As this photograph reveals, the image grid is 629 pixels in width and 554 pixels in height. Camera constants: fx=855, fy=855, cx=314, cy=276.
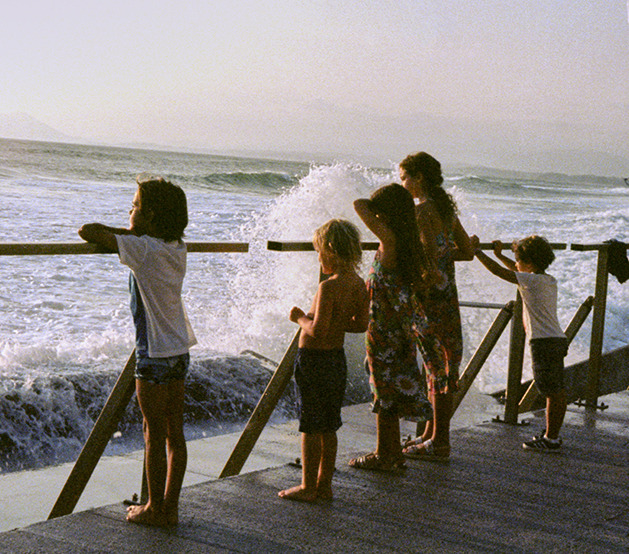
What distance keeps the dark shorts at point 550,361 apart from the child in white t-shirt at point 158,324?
2.25 m

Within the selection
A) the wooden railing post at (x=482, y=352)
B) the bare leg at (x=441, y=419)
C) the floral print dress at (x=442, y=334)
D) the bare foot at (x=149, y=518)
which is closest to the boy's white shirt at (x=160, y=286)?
the bare foot at (x=149, y=518)

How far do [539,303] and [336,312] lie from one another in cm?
165

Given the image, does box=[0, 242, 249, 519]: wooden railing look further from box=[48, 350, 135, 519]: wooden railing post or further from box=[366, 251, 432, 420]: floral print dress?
box=[366, 251, 432, 420]: floral print dress

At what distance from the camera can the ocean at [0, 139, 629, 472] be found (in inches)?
361

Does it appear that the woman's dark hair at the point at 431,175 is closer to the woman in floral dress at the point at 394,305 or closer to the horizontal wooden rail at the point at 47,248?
the woman in floral dress at the point at 394,305

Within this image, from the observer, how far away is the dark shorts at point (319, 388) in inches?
124

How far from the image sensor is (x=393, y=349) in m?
3.55

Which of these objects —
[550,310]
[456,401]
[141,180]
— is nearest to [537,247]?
[550,310]

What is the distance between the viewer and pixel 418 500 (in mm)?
3348

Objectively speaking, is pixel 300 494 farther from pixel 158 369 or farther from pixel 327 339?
pixel 158 369

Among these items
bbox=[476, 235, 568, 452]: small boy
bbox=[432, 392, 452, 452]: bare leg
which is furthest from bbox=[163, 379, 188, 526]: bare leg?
bbox=[476, 235, 568, 452]: small boy

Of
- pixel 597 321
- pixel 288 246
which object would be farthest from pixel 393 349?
pixel 597 321

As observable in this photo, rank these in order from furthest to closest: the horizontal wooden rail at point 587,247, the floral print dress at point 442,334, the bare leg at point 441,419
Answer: the horizontal wooden rail at point 587,247, the bare leg at point 441,419, the floral print dress at point 442,334

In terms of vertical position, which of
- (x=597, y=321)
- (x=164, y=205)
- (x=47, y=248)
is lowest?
(x=597, y=321)
